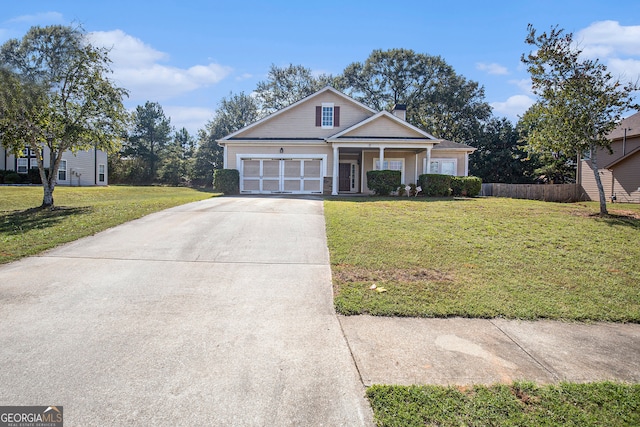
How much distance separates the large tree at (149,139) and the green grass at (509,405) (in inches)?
1778

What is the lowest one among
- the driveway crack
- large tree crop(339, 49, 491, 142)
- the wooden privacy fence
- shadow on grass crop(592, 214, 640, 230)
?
the driveway crack

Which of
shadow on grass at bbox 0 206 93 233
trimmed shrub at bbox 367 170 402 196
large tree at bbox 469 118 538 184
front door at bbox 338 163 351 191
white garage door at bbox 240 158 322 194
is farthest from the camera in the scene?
large tree at bbox 469 118 538 184

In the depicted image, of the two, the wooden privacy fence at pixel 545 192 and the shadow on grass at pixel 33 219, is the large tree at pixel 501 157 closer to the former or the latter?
the wooden privacy fence at pixel 545 192

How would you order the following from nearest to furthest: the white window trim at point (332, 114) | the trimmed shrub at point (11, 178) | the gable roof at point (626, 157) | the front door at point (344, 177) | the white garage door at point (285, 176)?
the gable roof at point (626, 157) → the white garage door at point (285, 176) → the white window trim at point (332, 114) → the front door at point (344, 177) → the trimmed shrub at point (11, 178)

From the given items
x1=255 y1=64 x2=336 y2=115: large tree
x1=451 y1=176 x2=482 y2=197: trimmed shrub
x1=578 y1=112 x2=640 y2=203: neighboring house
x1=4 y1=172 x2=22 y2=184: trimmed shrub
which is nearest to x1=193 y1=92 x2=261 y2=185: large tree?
x1=255 y1=64 x2=336 y2=115: large tree

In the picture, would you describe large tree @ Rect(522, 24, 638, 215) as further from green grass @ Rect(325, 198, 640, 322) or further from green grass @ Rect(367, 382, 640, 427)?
green grass @ Rect(367, 382, 640, 427)

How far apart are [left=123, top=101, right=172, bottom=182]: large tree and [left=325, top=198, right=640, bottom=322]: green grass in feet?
129

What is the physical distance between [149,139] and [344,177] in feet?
110

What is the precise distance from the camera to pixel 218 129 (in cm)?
4072

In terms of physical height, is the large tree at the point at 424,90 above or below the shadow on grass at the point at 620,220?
above

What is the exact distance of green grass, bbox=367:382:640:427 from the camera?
2584 mm

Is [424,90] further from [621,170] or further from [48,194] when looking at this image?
[48,194]

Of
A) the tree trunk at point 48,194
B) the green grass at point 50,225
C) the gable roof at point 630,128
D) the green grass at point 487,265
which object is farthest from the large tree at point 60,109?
the gable roof at point 630,128

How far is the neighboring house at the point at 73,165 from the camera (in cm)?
2995
